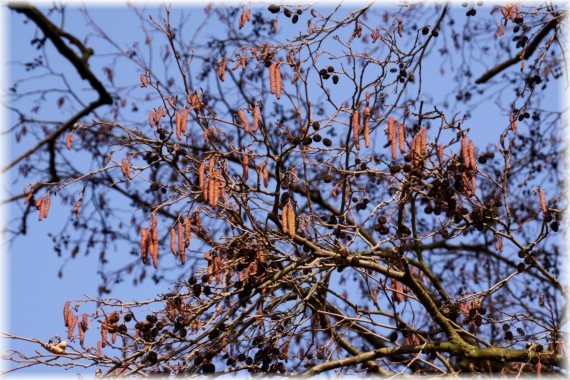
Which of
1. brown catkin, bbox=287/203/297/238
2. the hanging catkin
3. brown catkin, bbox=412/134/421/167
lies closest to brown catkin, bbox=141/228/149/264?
the hanging catkin

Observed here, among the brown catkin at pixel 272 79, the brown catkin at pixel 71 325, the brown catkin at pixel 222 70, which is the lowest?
the brown catkin at pixel 71 325

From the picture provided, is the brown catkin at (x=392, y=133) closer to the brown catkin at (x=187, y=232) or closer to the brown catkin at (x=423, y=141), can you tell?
the brown catkin at (x=423, y=141)

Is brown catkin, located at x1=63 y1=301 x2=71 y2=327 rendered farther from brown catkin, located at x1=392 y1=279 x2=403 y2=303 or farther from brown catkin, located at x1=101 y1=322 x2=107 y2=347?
brown catkin, located at x1=392 y1=279 x2=403 y2=303

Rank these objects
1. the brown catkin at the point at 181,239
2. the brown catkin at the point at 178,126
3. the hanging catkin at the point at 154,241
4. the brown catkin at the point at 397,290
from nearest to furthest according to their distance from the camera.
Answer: the hanging catkin at the point at 154,241 → the brown catkin at the point at 181,239 → the brown catkin at the point at 178,126 → the brown catkin at the point at 397,290

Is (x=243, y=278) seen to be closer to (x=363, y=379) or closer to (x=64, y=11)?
(x=363, y=379)

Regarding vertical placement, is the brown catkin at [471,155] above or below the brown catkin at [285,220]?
above

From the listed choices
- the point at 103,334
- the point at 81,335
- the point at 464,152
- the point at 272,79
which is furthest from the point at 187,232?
the point at 464,152

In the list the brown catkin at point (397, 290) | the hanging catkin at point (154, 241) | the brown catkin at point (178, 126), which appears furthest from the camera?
the brown catkin at point (397, 290)

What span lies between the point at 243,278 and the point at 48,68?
6.01 m

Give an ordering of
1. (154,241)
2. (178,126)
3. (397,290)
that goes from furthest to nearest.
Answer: (397,290) → (178,126) → (154,241)

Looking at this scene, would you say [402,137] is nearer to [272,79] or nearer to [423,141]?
[423,141]

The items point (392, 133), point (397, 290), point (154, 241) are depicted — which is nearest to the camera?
point (154, 241)

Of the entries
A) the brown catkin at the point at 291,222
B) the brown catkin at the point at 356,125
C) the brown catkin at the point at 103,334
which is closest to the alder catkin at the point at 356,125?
the brown catkin at the point at 356,125

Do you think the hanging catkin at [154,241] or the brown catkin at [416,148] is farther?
the brown catkin at [416,148]
